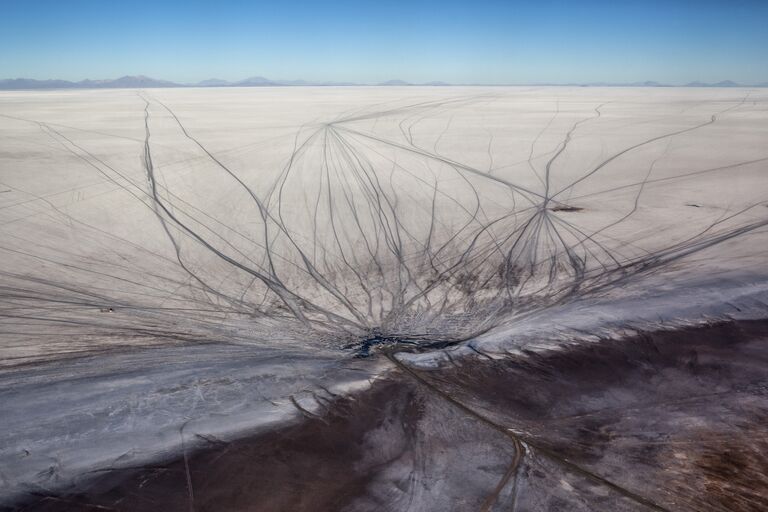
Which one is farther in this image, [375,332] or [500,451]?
[375,332]

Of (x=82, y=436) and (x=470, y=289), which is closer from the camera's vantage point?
(x=82, y=436)

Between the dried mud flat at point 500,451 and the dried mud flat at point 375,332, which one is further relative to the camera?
the dried mud flat at point 375,332

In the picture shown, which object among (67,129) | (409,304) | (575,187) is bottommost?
(409,304)

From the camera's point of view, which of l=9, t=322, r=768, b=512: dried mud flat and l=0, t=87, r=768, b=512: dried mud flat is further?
l=0, t=87, r=768, b=512: dried mud flat

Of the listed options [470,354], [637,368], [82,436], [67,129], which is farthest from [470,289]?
[67,129]

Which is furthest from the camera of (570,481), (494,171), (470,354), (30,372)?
(494,171)

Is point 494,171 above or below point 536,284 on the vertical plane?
above

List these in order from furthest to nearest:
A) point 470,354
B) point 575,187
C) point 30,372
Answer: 1. point 575,187
2. point 470,354
3. point 30,372

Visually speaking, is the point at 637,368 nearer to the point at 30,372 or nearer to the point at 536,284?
the point at 536,284
